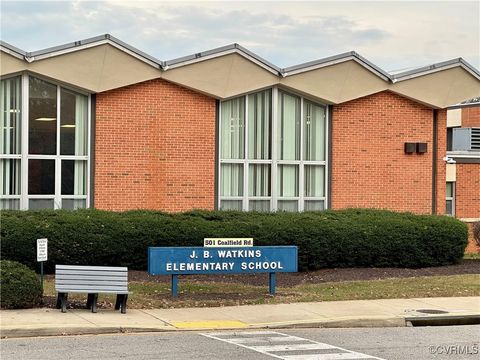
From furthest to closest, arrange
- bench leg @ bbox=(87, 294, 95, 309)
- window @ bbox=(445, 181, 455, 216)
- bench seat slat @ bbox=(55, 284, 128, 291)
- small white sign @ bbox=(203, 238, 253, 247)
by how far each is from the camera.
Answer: window @ bbox=(445, 181, 455, 216) < small white sign @ bbox=(203, 238, 253, 247) < bench leg @ bbox=(87, 294, 95, 309) < bench seat slat @ bbox=(55, 284, 128, 291)

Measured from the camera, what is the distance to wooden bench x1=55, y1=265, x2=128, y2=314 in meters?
13.9

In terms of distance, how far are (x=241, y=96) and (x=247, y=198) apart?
2737mm

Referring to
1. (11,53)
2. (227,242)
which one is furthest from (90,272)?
(11,53)

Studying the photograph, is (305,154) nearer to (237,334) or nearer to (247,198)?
(247,198)

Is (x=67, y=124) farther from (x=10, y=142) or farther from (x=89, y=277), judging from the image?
(x=89, y=277)

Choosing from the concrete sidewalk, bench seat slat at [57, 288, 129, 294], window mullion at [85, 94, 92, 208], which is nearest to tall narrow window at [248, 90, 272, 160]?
window mullion at [85, 94, 92, 208]

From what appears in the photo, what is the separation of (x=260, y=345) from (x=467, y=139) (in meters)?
26.2

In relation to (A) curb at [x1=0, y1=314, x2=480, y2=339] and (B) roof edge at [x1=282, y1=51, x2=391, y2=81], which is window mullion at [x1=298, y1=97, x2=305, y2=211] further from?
(A) curb at [x1=0, y1=314, x2=480, y2=339]

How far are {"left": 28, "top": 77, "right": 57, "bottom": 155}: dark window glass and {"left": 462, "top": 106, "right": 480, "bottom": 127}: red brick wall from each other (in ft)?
93.4

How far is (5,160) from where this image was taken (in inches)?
810

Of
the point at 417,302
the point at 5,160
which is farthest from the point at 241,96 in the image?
the point at 417,302

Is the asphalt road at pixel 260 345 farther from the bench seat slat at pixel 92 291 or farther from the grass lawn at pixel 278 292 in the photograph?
the grass lawn at pixel 278 292

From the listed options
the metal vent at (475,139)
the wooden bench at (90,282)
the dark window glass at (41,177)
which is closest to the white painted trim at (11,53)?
the dark window glass at (41,177)

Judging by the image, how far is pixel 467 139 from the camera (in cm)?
3594
